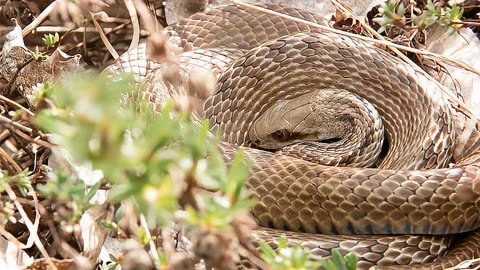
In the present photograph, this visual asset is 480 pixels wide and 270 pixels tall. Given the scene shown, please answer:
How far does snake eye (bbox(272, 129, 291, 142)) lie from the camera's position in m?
4.58

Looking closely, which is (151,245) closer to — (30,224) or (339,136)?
(30,224)

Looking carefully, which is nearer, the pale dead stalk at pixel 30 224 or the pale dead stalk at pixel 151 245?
the pale dead stalk at pixel 151 245

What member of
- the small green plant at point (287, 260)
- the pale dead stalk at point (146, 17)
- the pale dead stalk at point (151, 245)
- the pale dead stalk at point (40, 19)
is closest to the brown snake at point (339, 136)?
the pale dead stalk at point (40, 19)

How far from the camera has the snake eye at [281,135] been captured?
15.0 feet

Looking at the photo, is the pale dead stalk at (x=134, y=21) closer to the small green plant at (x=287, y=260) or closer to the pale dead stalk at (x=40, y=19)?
the pale dead stalk at (x=40, y=19)

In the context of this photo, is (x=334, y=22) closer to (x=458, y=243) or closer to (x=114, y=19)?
(x=114, y=19)

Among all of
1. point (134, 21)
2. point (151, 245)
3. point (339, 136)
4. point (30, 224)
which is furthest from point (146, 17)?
point (339, 136)

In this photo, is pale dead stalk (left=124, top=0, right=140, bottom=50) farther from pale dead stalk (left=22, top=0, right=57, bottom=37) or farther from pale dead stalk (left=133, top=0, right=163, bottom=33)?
pale dead stalk (left=133, top=0, right=163, bottom=33)

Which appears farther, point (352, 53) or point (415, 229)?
point (352, 53)

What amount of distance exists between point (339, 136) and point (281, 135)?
37 cm

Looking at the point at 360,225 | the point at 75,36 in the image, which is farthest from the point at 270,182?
the point at 75,36

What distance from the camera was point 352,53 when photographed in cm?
438

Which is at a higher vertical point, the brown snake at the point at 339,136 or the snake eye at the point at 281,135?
the brown snake at the point at 339,136

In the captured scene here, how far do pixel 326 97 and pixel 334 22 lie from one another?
83 cm
